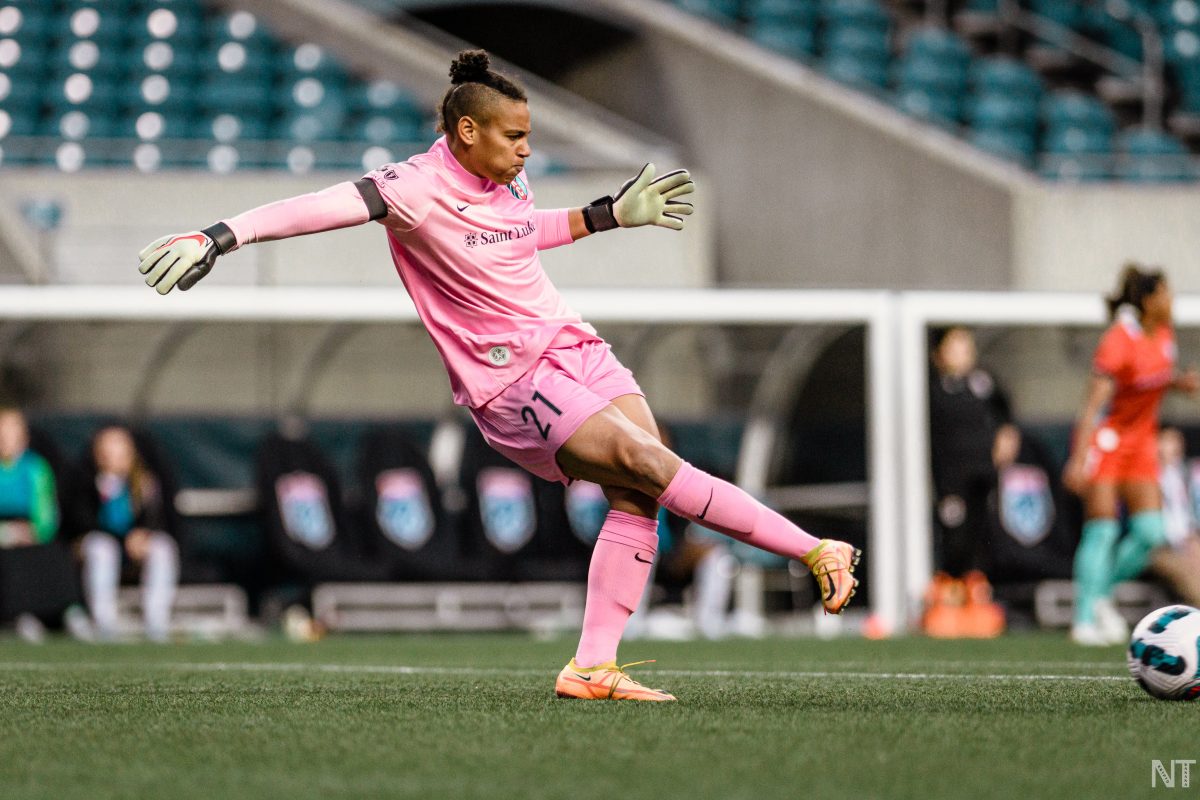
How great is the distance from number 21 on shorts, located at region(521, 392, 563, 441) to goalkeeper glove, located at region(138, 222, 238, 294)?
2.80 feet

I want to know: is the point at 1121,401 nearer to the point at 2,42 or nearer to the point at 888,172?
the point at 888,172

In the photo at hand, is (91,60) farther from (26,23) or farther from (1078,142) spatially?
(1078,142)

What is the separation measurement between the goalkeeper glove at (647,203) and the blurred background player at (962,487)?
19.5 ft

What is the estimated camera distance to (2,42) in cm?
1562

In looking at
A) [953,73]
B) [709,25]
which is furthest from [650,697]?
[953,73]

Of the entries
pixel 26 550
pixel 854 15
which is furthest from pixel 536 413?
pixel 854 15

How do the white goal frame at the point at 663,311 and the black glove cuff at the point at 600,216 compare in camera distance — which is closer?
the black glove cuff at the point at 600,216

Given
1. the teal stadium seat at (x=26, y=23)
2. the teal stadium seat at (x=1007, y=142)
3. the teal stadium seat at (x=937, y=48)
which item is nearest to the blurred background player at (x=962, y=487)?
the teal stadium seat at (x=1007, y=142)

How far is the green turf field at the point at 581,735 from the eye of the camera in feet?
9.51

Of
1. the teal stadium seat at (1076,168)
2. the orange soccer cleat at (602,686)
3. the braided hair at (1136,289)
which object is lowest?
the orange soccer cleat at (602,686)

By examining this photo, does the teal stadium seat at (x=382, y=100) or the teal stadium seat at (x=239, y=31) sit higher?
the teal stadium seat at (x=239, y=31)

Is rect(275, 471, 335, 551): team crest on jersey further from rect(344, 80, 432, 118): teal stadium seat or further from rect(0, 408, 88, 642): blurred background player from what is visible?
rect(344, 80, 432, 118): teal stadium seat

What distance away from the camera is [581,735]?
355 centimetres

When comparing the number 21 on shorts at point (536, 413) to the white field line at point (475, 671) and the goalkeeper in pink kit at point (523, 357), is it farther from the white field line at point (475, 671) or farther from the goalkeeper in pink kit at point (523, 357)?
the white field line at point (475, 671)
